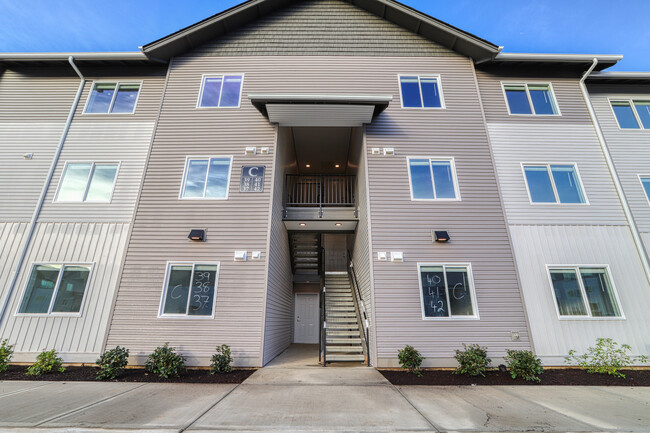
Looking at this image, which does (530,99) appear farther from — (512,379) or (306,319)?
(306,319)

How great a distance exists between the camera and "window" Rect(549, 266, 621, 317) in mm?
6711

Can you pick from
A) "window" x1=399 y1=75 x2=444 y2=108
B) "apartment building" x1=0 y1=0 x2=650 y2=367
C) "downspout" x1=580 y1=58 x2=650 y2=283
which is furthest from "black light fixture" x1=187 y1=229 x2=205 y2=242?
"downspout" x1=580 y1=58 x2=650 y2=283

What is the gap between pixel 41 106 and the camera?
341 inches

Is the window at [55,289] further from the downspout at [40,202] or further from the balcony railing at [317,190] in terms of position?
the balcony railing at [317,190]

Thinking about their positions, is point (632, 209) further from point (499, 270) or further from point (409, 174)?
point (409, 174)

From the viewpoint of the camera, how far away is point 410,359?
6.00 metres

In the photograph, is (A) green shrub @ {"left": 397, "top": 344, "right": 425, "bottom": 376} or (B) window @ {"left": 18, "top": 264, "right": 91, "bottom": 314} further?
(B) window @ {"left": 18, "top": 264, "right": 91, "bottom": 314}

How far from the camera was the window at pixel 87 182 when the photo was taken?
300 inches

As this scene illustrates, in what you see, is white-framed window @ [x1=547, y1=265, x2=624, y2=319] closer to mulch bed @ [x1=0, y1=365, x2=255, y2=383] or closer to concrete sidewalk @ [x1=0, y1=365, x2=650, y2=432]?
concrete sidewalk @ [x1=0, y1=365, x2=650, y2=432]

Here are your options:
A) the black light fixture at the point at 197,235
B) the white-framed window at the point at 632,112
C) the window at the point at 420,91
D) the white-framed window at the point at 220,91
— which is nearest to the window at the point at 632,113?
the white-framed window at the point at 632,112

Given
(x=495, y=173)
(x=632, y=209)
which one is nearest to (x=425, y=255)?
(x=495, y=173)

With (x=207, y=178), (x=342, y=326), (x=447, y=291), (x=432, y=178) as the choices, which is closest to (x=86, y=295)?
(x=207, y=178)

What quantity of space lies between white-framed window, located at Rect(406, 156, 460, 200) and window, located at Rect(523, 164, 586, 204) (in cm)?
224

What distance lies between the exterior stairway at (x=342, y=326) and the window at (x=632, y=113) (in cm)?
1077
